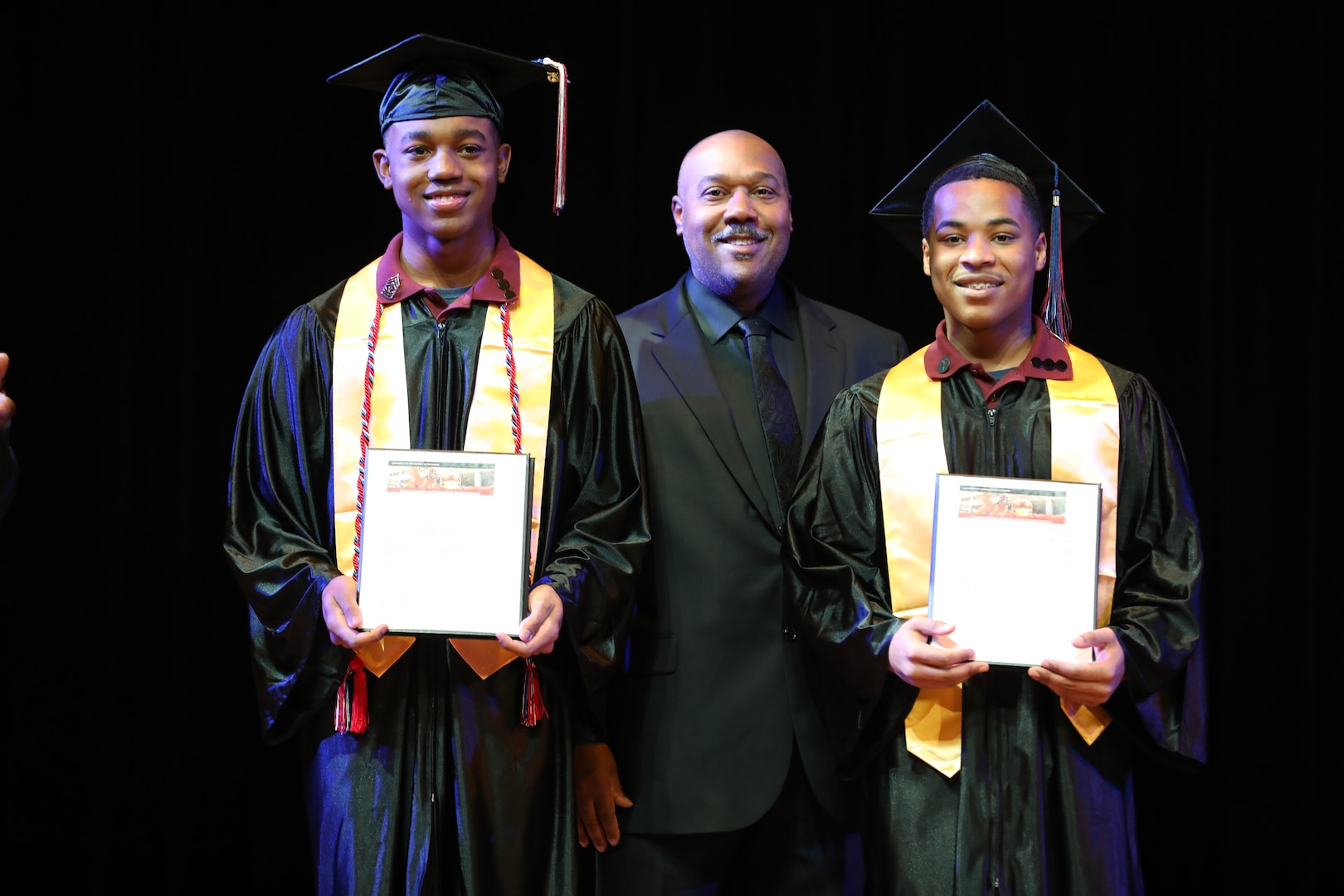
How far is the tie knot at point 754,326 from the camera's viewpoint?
10.5 feet

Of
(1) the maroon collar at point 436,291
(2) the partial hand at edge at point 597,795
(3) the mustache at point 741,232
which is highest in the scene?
(3) the mustache at point 741,232

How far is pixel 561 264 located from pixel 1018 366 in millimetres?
1698

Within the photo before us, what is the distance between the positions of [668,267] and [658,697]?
156 centimetres

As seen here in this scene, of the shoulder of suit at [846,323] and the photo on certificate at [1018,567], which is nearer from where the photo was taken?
the photo on certificate at [1018,567]

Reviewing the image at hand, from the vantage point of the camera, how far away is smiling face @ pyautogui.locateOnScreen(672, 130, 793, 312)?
320 cm

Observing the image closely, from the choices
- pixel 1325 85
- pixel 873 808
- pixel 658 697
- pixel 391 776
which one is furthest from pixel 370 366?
pixel 1325 85

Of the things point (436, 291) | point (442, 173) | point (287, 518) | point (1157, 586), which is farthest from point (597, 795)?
point (442, 173)

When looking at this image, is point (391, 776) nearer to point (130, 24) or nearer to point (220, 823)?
point (220, 823)

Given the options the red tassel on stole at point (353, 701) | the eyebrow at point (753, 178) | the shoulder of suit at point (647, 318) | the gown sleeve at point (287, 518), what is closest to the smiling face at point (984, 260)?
the eyebrow at point (753, 178)

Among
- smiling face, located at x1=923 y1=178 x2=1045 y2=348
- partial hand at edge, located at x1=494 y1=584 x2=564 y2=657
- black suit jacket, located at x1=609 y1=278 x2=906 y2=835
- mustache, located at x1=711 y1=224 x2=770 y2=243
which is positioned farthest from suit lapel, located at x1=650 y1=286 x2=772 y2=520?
partial hand at edge, located at x1=494 y1=584 x2=564 y2=657

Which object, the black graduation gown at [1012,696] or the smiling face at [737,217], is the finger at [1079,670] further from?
the smiling face at [737,217]

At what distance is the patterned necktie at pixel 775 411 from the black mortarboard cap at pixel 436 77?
86 centimetres

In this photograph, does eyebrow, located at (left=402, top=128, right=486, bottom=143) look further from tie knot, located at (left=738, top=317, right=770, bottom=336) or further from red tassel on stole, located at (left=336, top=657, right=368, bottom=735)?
red tassel on stole, located at (left=336, top=657, right=368, bottom=735)

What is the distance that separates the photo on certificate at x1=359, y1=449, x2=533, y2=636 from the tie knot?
1038mm
